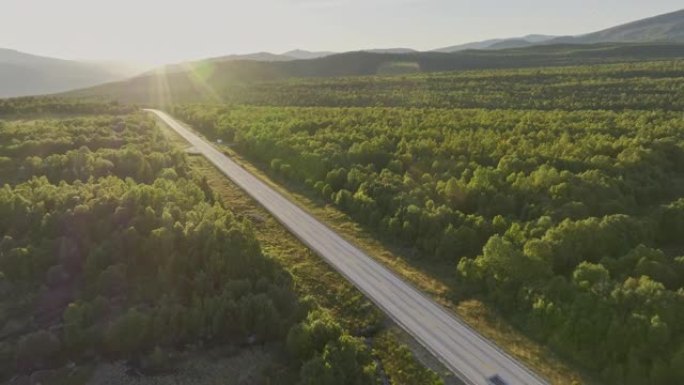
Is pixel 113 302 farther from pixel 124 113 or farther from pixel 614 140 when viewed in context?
pixel 124 113

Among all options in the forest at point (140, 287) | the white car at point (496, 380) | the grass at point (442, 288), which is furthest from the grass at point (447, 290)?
the forest at point (140, 287)

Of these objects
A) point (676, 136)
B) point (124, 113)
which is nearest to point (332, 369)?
point (676, 136)

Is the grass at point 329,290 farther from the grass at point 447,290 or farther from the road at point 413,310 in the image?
the grass at point 447,290

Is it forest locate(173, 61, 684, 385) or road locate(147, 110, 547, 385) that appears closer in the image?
road locate(147, 110, 547, 385)

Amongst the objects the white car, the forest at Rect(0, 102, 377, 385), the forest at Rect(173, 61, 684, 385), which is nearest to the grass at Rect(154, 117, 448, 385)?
the forest at Rect(0, 102, 377, 385)

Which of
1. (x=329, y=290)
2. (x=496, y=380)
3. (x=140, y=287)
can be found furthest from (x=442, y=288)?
(x=140, y=287)

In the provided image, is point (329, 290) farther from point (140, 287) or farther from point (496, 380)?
point (496, 380)

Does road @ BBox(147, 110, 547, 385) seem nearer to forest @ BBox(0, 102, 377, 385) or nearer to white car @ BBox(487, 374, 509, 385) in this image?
white car @ BBox(487, 374, 509, 385)
